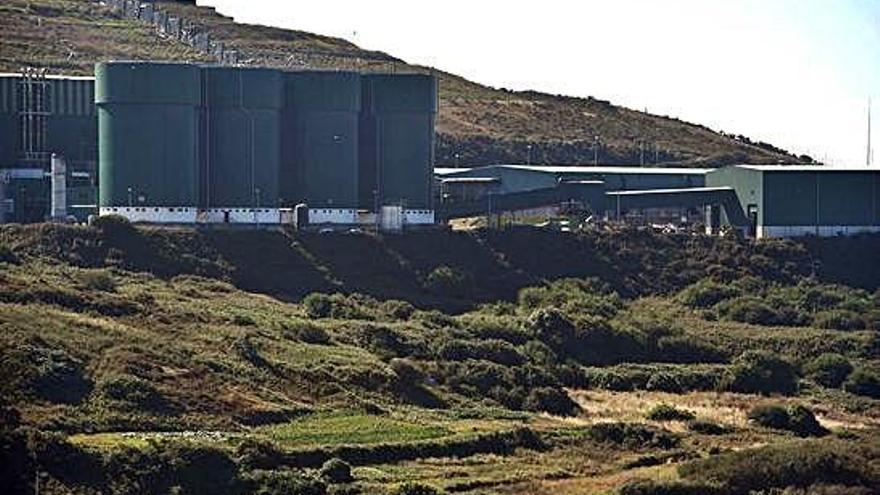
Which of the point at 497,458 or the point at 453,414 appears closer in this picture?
the point at 497,458

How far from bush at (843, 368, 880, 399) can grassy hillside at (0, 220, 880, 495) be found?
7 centimetres

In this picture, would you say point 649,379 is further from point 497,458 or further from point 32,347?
point 32,347

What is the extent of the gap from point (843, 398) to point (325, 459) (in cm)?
2268

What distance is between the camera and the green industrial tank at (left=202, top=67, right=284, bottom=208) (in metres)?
90.3

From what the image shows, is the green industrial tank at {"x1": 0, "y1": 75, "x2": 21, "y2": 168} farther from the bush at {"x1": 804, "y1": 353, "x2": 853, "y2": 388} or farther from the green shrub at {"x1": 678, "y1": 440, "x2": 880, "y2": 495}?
the green shrub at {"x1": 678, "y1": 440, "x2": 880, "y2": 495}

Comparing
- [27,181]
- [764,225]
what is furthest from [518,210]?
[27,181]

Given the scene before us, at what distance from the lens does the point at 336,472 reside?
53.1 m

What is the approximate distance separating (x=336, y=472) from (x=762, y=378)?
2290cm

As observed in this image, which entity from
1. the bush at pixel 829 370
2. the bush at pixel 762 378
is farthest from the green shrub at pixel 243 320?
the bush at pixel 829 370

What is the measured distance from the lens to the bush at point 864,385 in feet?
239

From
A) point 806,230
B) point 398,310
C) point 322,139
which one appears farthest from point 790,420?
point 322,139

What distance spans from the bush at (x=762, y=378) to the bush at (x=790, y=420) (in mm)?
5448

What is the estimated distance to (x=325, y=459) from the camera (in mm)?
54750

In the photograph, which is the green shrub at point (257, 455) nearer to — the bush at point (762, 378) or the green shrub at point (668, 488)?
the green shrub at point (668, 488)
